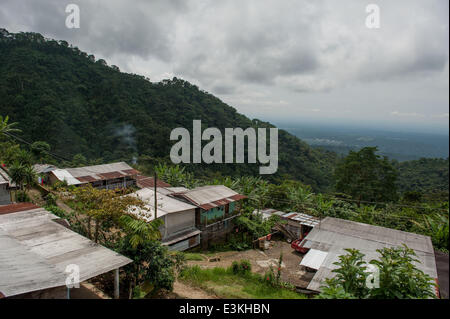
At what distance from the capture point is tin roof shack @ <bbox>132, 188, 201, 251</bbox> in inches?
542

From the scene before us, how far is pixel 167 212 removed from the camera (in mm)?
13492

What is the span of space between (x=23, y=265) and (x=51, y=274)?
950mm

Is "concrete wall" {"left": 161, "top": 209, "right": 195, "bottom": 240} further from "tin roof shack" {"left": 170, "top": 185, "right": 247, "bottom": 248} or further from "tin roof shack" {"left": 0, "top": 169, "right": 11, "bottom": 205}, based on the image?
"tin roof shack" {"left": 0, "top": 169, "right": 11, "bottom": 205}

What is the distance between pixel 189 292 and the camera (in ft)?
29.9

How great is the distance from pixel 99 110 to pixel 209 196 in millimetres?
35567

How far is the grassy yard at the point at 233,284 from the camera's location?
369 inches

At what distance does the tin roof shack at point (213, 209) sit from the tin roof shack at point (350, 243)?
19.2 ft

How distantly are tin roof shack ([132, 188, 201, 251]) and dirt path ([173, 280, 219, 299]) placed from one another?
401cm

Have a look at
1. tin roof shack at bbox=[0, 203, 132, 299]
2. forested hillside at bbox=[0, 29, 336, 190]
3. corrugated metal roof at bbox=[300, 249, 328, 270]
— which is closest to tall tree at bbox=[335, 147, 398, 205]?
forested hillside at bbox=[0, 29, 336, 190]

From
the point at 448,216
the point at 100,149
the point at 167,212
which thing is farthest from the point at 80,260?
the point at 100,149

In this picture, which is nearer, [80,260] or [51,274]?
[51,274]

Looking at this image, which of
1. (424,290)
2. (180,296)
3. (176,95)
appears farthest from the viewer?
(176,95)

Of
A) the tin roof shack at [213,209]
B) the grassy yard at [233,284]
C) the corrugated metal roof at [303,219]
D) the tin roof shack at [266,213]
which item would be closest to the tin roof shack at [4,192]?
the tin roof shack at [213,209]
